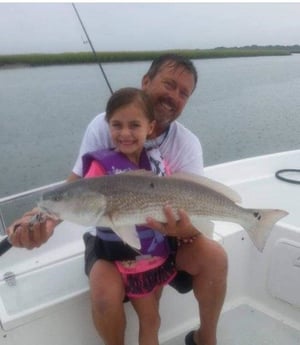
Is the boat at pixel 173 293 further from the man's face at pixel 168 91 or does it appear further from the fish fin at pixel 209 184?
the man's face at pixel 168 91

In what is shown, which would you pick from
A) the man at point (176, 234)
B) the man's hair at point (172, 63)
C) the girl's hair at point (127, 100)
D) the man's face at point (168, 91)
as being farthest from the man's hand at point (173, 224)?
the man's hair at point (172, 63)

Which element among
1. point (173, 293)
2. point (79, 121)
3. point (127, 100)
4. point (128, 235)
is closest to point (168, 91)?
point (127, 100)

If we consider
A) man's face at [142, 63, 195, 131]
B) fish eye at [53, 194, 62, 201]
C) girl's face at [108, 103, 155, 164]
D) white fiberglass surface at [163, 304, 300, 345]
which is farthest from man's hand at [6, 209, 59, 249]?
white fiberglass surface at [163, 304, 300, 345]

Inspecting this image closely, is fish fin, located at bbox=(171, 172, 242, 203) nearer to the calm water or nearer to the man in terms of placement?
the man

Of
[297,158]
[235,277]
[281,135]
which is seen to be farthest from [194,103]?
[235,277]

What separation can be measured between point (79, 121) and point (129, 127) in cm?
1284

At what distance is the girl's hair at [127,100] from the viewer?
2061mm

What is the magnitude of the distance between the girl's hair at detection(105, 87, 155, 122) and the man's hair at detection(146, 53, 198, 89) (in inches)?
14.6

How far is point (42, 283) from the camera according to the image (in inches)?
87.4

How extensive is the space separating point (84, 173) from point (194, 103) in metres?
20.9

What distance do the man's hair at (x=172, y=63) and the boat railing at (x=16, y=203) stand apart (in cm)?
96

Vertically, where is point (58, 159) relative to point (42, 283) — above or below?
below

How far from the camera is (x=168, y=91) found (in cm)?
240

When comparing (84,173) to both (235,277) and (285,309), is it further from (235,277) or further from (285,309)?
(285,309)
